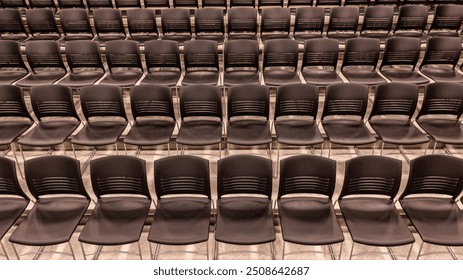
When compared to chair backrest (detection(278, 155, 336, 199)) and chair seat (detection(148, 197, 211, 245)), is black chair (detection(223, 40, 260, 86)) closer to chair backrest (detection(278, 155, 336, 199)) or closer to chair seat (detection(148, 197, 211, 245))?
chair backrest (detection(278, 155, 336, 199))

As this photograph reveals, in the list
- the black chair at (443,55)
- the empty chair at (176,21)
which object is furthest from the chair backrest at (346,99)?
the empty chair at (176,21)

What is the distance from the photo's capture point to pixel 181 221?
283cm

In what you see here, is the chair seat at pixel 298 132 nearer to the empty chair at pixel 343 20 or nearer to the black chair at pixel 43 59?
the empty chair at pixel 343 20

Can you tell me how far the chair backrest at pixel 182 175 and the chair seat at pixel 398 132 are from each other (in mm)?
1798

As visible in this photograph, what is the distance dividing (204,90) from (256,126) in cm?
63

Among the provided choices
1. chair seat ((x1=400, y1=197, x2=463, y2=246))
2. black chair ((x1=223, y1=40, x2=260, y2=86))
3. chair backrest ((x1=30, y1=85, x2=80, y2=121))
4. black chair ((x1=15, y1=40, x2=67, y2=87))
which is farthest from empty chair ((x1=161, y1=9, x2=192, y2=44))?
chair seat ((x1=400, y1=197, x2=463, y2=246))

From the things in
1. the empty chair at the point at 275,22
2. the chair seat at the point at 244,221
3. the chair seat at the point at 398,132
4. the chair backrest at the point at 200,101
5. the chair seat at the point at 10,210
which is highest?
the empty chair at the point at 275,22

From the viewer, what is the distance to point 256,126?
12.7ft

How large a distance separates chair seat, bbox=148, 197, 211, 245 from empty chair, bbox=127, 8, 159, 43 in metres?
3.12

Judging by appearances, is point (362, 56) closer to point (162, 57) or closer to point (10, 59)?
point (162, 57)

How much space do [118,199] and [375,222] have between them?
193 cm

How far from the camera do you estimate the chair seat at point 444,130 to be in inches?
143

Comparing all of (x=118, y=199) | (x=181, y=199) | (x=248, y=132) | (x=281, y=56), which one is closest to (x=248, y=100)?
(x=248, y=132)

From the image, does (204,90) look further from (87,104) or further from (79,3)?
(79,3)
